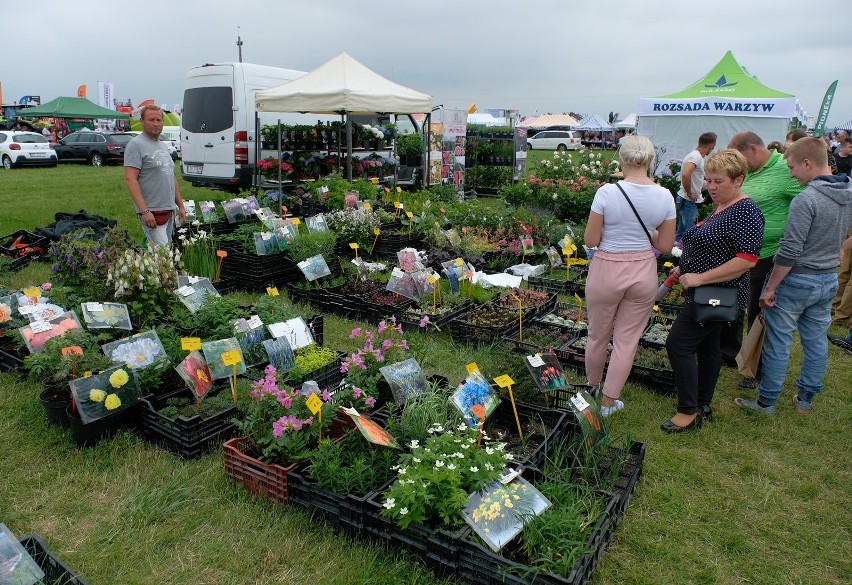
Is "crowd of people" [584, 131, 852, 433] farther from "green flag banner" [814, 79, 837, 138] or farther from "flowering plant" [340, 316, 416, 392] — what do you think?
"green flag banner" [814, 79, 837, 138]

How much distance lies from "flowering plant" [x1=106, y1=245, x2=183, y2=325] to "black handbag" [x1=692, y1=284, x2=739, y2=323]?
3.54 m

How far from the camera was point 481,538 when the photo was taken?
224cm

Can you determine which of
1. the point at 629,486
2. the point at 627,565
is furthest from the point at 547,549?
the point at 629,486

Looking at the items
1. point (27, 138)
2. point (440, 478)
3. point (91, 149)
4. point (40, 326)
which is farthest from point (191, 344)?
point (91, 149)

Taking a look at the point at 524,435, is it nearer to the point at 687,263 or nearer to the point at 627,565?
the point at 627,565

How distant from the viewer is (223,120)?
9648 mm

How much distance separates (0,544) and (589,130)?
46626 mm

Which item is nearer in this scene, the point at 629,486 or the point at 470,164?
the point at 629,486

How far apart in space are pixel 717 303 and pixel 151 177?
171 inches

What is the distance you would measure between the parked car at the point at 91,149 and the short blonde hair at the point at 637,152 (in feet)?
68.5

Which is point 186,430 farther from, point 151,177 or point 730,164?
point 730,164

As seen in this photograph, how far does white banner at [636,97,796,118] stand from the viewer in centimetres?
1115

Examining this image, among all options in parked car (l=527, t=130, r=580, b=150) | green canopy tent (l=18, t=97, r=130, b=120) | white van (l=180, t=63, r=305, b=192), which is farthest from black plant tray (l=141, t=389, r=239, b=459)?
parked car (l=527, t=130, r=580, b=150)

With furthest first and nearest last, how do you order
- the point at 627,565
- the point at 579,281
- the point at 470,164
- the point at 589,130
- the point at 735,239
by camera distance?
the point at 589,130
the point at 470,164
the point at 579,281
the point at 735,239
the point at 627,565
